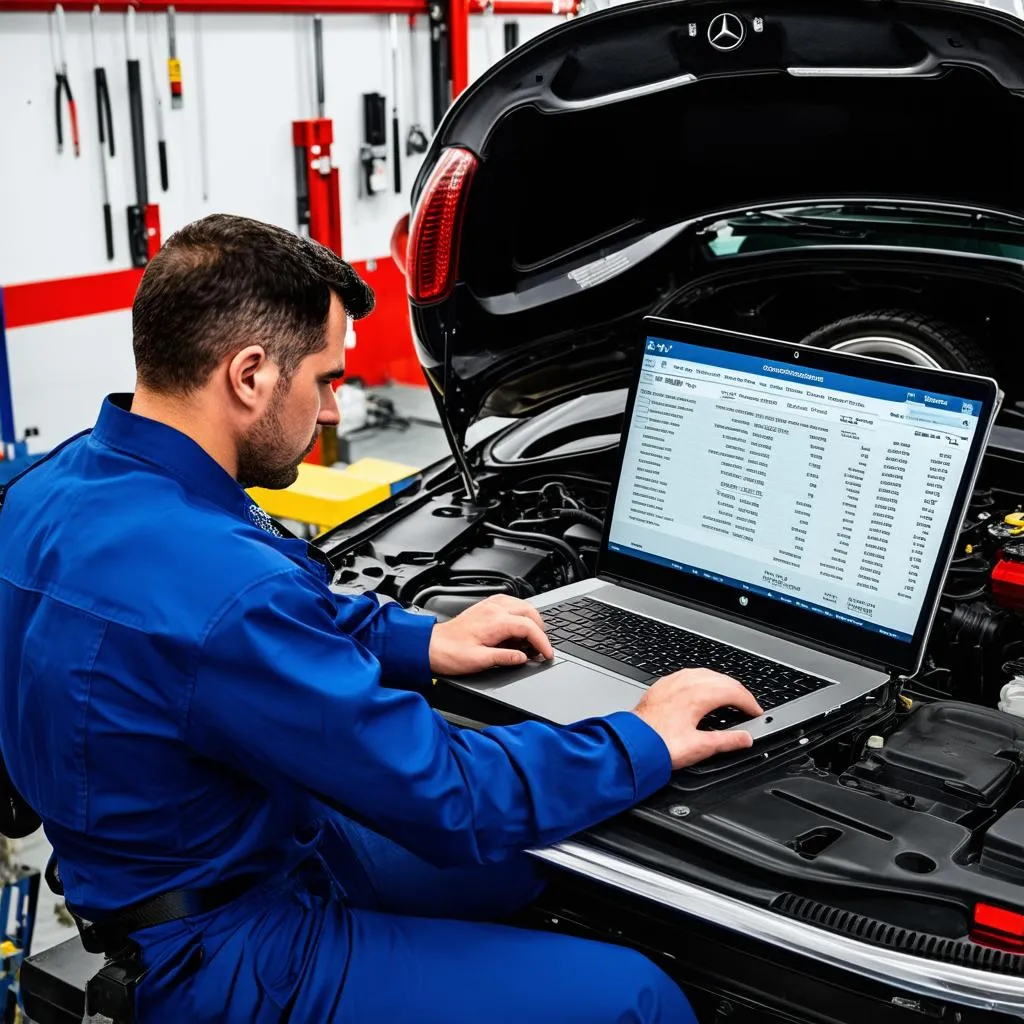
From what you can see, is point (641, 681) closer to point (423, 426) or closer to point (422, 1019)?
point (422, 1019)

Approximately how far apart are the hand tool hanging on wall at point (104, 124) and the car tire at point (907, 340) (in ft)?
11.3

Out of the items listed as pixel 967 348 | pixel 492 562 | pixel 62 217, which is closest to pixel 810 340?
pixel 967 348

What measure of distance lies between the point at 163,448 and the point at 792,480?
35.8 inches

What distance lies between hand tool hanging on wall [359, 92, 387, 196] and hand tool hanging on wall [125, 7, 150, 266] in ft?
4.64

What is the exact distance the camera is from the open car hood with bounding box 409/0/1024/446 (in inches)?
87.6

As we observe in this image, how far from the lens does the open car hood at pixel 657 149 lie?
2.22 m

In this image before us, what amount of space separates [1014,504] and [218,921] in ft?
5.24

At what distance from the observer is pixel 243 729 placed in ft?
4.57

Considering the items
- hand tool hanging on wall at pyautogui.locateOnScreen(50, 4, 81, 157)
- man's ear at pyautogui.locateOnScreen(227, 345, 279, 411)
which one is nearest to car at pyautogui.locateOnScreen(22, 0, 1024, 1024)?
man's ear at pyautogui.locateOnScreen(227, 345, 279, 411)

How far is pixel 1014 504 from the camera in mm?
2428

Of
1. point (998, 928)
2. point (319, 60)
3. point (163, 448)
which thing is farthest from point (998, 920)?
point (319, 60)

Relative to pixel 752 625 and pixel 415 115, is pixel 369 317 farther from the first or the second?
pixel 752 625

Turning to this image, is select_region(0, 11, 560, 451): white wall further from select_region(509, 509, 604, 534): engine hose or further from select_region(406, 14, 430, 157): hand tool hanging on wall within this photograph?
select_region(509, 509, 604, 534): engine hose

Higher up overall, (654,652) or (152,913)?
(654,652)
